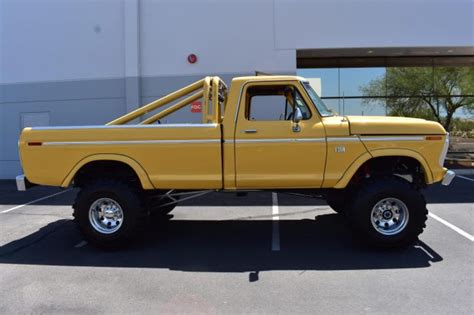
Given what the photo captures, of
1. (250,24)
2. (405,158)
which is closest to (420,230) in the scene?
(405,158)

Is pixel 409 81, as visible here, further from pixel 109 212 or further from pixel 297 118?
pixel 109 212

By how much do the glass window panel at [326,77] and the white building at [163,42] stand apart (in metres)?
1.53

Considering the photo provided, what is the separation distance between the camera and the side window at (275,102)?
6.26 metres

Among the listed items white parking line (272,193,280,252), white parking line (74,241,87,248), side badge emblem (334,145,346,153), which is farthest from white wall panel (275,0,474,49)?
white parking line (74,241,87,248)

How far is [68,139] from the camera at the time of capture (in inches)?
246

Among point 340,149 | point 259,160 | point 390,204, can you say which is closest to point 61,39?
point 259,160

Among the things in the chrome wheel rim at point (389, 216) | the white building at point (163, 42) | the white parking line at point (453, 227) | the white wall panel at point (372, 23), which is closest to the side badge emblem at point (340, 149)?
the chrome wheel rim at point (389, 216)

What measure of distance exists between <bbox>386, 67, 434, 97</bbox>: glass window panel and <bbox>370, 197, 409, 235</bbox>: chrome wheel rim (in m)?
11.3

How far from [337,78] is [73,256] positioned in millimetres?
12570

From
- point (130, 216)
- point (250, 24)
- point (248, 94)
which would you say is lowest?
point (130, 216)

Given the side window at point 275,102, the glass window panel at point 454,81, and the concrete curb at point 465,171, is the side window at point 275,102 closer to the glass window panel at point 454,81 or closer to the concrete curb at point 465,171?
the concrete curb at point 465,171

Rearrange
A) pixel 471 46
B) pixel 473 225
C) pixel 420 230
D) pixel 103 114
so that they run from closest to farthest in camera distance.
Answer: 1. pixel 420 230
2. pixel 473 225
3. pixel 471 46
4. pixel 103 114

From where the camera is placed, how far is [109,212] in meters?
6.30

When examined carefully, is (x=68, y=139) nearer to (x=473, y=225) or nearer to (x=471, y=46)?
(x=473, y=225)
